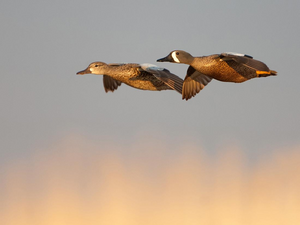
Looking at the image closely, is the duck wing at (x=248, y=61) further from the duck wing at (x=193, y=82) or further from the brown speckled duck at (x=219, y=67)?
the duck wing at (x=193, y=82)

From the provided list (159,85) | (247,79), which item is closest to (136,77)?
(159,85)

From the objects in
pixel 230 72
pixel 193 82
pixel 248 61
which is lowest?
pixel 193 82

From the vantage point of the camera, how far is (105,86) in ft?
28.6

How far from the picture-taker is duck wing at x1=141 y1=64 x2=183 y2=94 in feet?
24.3

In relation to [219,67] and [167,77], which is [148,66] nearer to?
[167,77]

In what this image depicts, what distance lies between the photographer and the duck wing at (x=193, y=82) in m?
7.73

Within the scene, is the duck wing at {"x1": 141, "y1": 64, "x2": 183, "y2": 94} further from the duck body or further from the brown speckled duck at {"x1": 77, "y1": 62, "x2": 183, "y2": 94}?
the duck body

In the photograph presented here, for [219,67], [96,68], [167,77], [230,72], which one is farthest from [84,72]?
[230,72]

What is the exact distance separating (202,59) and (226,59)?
0.98 ft

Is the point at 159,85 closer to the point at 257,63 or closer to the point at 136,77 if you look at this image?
the point at 136,77

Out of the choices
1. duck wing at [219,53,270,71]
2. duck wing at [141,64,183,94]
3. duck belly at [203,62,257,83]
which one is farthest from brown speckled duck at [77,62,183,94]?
duck wing at [219,53,270,71]

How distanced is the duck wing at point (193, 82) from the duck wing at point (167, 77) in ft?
0.53

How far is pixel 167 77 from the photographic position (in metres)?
7.47

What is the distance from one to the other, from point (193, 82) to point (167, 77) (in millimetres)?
514
